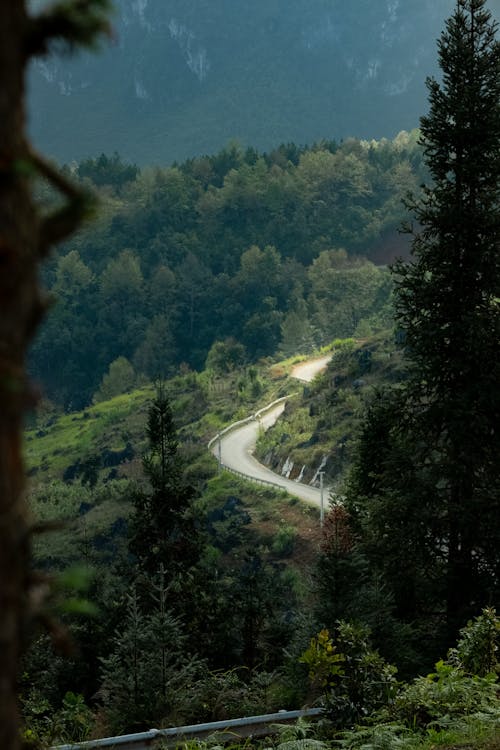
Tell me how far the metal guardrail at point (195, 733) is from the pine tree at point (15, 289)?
196 inches

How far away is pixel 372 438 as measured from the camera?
66.5 ft

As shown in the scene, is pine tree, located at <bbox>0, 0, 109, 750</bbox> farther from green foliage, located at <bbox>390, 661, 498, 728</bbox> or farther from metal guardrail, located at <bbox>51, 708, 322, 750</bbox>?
green foliage, located at <bbox>390, 661, 498, 728</bbox>

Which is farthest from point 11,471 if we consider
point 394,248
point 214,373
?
point 394,248

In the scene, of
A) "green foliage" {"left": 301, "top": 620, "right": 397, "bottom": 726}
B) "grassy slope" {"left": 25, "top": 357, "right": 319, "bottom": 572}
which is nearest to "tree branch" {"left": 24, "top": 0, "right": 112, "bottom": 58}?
"green foliage" {"left": 301, "top": 620, "right": 397, "bottom": 726}

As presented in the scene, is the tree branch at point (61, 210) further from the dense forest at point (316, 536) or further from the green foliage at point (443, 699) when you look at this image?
the green foliage at point (443, 699)

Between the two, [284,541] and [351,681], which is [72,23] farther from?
[284,541]

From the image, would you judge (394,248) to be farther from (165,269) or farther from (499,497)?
(499,497)

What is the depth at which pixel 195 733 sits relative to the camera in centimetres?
711

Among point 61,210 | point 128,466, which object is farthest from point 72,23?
point 128,466

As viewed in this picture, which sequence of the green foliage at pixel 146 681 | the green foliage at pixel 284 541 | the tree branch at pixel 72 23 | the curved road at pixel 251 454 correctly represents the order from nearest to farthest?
the tree branch at pixel 72 23
the green foliage at pixel 146 681
the green foliage at pixel 284 541
the curved road at pixel 251 454

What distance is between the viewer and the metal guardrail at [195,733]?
6477 mm

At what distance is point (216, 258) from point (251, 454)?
6395cm

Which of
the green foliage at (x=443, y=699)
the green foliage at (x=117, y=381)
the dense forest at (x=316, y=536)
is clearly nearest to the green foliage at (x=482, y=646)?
the dense forest at (x=316, y=536)

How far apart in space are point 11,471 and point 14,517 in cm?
9
